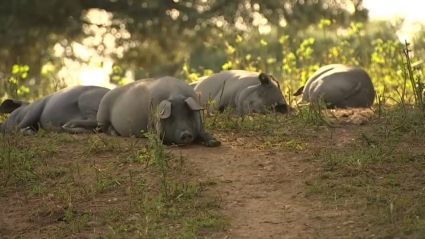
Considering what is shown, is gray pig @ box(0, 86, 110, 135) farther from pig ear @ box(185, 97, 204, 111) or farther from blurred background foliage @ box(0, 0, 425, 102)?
blurred background foliage @ box(0, 0, 425, 102)

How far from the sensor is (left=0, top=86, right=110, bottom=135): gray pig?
33.6 feet

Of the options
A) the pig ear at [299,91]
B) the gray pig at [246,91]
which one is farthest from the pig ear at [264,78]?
the pig ear at [299,91]

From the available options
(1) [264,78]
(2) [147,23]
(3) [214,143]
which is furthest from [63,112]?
(2) [147,23]

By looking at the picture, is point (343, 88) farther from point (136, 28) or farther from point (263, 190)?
point (136, 28)

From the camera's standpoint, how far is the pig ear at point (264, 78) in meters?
11.6

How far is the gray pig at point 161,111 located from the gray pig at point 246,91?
5.25 feet

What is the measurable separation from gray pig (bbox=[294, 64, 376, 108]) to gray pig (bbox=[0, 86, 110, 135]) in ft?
9.63

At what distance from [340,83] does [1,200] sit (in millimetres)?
6092

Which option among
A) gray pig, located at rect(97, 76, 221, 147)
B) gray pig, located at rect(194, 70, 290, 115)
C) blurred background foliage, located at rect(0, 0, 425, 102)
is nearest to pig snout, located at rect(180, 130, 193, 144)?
gray pig, located at rect(97, 76, 221, 147)

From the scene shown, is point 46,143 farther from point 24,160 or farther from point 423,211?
point 423,211

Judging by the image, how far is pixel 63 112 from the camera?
10484 mm

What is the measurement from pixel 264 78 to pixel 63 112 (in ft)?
8.81

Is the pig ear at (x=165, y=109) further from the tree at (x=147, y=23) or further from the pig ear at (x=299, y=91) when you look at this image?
the tree at (x=147, y=23)

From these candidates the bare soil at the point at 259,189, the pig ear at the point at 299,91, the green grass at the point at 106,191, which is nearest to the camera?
the bare soil at the point at 259,189
